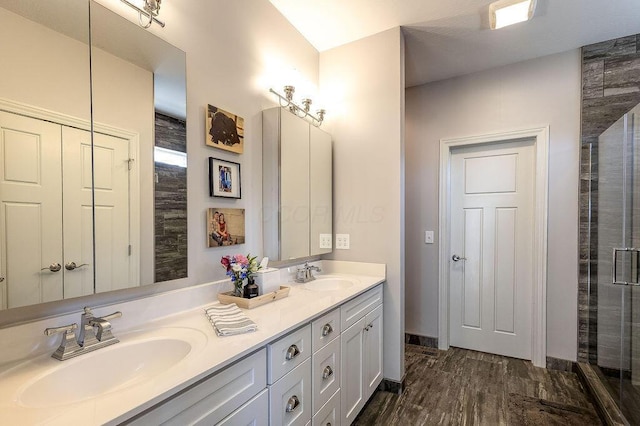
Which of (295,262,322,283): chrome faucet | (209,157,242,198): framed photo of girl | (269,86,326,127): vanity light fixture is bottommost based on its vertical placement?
(295,262,322,283): chrome faucet

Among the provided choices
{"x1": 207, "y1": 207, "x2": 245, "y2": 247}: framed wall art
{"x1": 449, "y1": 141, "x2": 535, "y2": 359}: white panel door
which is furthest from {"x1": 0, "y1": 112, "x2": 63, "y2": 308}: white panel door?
{"x1": 449, "y1": 141, "x2": 535, "y2": 359}: white panel door

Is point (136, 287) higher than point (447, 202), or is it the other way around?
point (447, 202)

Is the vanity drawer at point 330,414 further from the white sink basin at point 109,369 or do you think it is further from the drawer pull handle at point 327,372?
the white sink basin at point 109,369

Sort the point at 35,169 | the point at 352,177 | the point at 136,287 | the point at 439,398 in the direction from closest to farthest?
the point at 35,169
the point at 136,287
the point at 439,398
the point at 352,177

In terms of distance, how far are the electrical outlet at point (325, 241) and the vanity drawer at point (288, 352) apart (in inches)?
42.2

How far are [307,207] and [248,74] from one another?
0.97 metres

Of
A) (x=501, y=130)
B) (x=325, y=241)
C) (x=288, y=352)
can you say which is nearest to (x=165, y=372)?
(x=288, y=352)

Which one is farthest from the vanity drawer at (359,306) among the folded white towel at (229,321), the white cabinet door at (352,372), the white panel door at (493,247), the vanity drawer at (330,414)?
the white panel door at (493,247)

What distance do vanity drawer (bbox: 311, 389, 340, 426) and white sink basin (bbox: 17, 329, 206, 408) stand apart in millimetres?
747

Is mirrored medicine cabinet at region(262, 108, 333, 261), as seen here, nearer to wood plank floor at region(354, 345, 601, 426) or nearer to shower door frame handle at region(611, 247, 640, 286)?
wood plank floor at region(354, 345, 601, 426)

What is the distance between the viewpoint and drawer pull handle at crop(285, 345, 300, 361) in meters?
1.24

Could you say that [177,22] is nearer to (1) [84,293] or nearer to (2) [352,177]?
(1) [84,293]

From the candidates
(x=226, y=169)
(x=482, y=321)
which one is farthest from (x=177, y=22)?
(x=482, y=321)

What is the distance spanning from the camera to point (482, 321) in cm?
296
